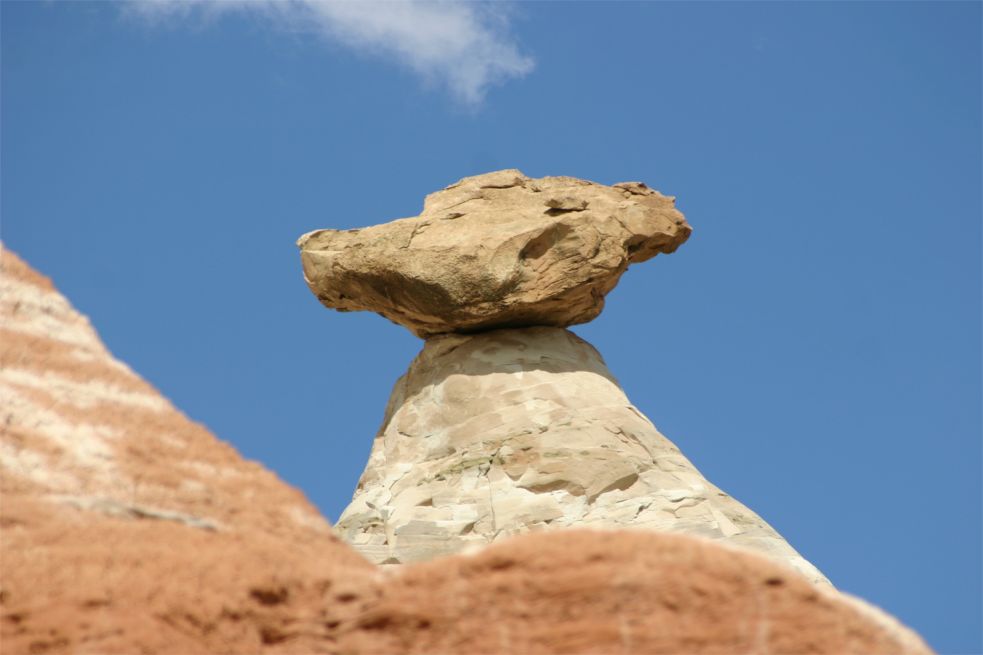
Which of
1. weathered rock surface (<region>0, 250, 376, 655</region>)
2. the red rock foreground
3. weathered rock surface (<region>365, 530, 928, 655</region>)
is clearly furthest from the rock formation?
weathered rock surface (<region>365, 530, 928, 655</region>)

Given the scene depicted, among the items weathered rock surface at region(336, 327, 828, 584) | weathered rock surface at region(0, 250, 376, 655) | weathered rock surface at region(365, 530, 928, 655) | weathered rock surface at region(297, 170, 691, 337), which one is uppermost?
weathered rock surface at region(297, 170, 691, 337)

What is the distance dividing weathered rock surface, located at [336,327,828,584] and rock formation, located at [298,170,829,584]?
2 cm

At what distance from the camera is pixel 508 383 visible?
57.8ft

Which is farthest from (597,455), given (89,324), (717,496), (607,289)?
(89,324)

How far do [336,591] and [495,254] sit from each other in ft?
43.5

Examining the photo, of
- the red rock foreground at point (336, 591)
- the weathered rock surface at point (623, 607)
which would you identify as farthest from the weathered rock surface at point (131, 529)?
the weathered rock surface at point (623, 607)

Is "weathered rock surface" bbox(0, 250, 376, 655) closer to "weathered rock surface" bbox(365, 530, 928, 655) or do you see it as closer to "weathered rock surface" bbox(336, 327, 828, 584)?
"weathered rock surface" bbox(365, 530, 928, 655)

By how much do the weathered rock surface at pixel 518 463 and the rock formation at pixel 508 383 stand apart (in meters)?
0.02

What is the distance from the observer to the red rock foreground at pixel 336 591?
4223 mm

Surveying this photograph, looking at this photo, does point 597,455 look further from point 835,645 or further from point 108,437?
point 835,645

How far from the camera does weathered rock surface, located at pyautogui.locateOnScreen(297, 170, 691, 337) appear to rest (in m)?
17.8

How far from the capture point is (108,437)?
18.3ft

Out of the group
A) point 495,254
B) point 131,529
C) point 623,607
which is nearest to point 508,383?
point 495,254

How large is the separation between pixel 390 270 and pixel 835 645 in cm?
1403
